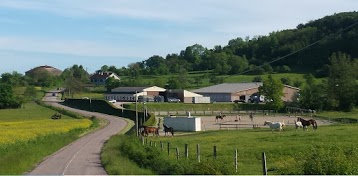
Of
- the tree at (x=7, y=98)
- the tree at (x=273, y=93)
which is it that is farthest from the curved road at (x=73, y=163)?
the tree at (x=7, y=98)

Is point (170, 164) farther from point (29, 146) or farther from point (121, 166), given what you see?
point (29, 146)

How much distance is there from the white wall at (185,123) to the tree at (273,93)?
38017 mm

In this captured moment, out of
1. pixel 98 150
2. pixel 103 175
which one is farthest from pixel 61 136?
pixel 103 175

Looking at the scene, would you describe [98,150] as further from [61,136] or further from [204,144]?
[61,136]

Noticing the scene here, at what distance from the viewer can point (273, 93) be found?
93.9m

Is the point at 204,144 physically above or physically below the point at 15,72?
below

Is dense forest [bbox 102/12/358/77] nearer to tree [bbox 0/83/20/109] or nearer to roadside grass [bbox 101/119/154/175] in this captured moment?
tree [bbox 0/83/20/109]

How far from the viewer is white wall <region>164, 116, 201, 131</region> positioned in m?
56.6

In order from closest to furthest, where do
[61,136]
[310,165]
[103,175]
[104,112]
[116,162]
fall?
[310,165] < [103,175] < [116,162] < [61,136] < [104,112]

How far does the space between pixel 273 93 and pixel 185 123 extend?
3904cm

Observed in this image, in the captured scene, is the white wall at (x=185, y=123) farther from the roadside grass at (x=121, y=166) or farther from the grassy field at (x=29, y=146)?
the roadside grass at (x=121, y=166)

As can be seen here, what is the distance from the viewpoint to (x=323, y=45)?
600 feet

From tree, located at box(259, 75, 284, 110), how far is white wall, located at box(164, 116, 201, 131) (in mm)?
38017

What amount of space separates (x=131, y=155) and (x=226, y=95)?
92224mm
